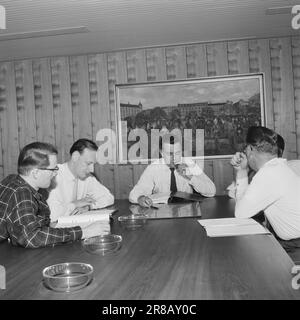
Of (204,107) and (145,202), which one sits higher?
(204,107)

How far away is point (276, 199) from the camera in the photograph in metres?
2.43

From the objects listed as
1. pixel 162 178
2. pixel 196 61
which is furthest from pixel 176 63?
pixel 162 178

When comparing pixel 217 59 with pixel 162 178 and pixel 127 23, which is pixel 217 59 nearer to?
pixel 127 23

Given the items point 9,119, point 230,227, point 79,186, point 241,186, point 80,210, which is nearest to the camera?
point 230,227

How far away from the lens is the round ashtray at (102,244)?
5.96 feet

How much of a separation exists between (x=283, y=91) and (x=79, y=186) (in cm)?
269

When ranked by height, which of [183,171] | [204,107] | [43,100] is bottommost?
[183,171]

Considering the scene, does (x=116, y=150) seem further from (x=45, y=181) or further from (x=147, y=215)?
(x=45, y=181)

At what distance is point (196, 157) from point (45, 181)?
106 inches

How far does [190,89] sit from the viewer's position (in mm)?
4629

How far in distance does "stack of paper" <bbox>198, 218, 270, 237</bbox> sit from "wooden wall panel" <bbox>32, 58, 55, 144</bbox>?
3193 millimetres

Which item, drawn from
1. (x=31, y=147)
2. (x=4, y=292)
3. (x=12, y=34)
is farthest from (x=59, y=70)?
(x=4, y=292)
